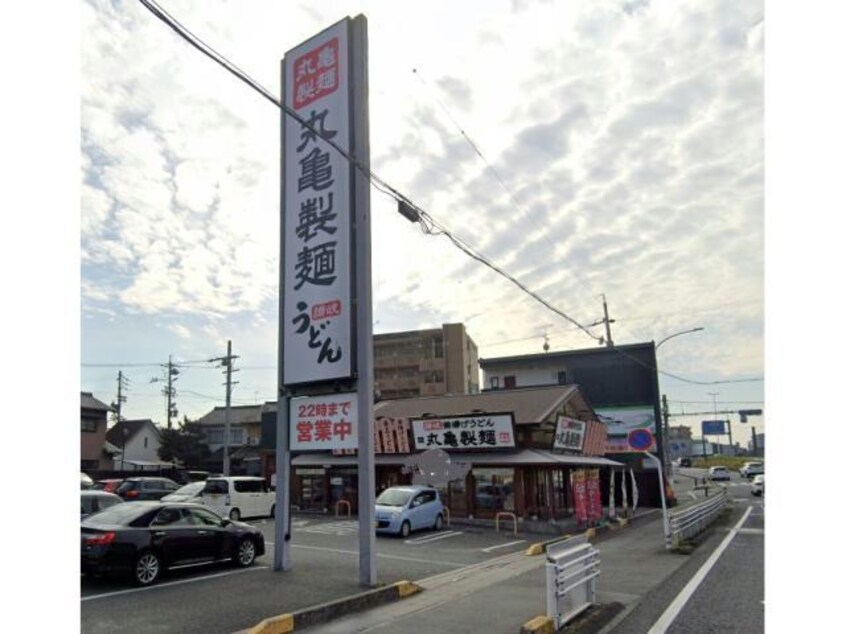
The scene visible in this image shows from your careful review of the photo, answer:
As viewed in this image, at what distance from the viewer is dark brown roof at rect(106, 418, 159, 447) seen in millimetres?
57500

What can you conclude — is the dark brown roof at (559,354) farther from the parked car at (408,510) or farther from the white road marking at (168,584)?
the white road marking at (168,584)

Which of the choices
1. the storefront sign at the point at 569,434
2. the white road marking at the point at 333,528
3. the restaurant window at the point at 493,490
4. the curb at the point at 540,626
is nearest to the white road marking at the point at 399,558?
the white road marking at the point at 333,528

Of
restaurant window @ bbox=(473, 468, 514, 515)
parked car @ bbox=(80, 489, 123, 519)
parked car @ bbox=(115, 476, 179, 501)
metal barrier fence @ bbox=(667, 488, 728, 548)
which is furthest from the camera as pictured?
parked car @ bbox=(115, 476, 179, 501)

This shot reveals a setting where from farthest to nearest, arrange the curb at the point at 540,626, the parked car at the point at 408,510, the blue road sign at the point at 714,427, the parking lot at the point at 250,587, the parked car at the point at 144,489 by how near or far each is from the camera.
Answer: the blue road sign at the point at 714,427 < the parked car at the point at 144,489 < the parked car at the point at 408,510 < the parking lot at the point at 250,587 < the curb at the point at 540,626

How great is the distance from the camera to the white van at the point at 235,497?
2292cm

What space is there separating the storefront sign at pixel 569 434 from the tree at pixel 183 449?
123 feet

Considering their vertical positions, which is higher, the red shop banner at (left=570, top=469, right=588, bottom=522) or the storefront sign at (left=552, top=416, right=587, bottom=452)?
the storefront sign at (left=552, top=416, right=587, bottom=452)

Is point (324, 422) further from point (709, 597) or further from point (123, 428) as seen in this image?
point (123, 428)

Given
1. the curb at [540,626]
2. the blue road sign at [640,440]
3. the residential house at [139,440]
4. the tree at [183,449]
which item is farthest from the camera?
the residential house at [139,440]

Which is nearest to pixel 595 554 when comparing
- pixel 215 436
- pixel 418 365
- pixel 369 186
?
pixel 369 186

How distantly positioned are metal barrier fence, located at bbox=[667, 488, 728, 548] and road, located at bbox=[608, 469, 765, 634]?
548 millimetres

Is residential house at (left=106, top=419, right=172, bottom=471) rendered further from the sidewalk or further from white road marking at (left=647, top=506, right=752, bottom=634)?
white road marking at (left=647, top=506, right=752, bottom=634)

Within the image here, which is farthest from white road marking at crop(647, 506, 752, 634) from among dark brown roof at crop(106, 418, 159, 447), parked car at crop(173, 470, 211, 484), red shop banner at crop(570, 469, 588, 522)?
dark brown roof at crop(106, 418, 159, 447)

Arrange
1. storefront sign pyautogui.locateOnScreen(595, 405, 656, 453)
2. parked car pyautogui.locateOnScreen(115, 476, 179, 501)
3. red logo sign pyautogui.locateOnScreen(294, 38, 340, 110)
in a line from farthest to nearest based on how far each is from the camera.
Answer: storefront sign pyautogui.locateOnScreen(595, 405, 656, 453), parked car pyautogui.locateOnScreen(115, 476, 179, 501), red logo sign pyautogui.locateOnScreen(294, 38, 340, 110)
